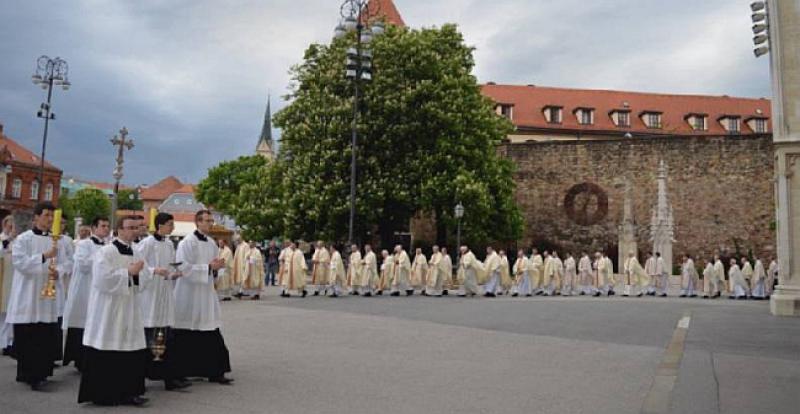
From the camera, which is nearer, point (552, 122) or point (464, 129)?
point (464, 129)

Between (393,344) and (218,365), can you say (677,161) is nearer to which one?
(393,344)

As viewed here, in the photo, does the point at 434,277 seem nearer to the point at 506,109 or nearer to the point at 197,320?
the point at 197,320

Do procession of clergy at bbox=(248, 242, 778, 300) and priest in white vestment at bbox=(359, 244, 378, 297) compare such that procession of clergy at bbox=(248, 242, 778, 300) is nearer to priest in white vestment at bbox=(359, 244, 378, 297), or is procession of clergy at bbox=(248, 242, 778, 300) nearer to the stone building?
priest in white vestment at bbox=(359, 244, 378, 297)

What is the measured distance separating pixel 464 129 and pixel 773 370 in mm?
23343

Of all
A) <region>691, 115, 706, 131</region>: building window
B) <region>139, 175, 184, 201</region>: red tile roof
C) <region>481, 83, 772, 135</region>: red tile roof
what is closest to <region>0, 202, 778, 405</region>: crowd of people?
<region>481, 83, 772, 135</region>: red tile roof

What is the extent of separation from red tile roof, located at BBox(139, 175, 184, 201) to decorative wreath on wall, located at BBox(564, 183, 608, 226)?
105 metres

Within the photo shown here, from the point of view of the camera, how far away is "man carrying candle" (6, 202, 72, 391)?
6672 millimetres

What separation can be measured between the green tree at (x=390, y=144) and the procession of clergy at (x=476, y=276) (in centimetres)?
393

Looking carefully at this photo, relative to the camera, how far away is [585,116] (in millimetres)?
61938

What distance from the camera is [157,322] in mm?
6785

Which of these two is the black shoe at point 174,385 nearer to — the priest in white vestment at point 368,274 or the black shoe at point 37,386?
the black shoe at point 37,386

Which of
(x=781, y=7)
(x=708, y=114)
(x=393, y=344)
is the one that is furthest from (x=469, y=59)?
(x=708, y=114)

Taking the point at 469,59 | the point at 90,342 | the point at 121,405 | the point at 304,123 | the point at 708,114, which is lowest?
the point at 121,405

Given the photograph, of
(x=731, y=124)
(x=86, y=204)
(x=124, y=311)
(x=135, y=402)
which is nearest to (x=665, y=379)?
(x=135, y=402)
